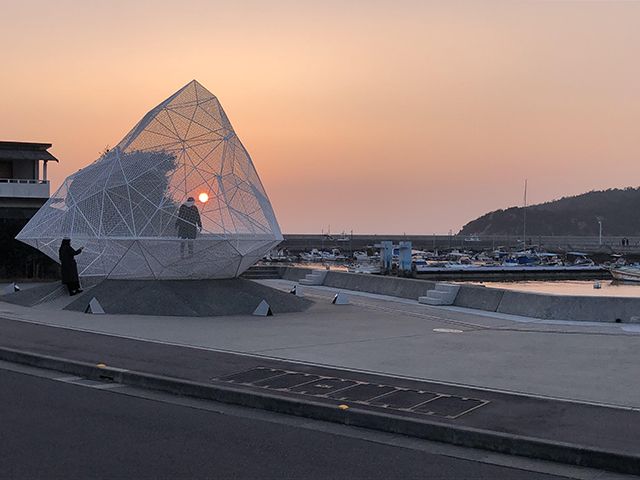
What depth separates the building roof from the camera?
4744 centimetres

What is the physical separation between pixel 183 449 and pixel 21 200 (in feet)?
132

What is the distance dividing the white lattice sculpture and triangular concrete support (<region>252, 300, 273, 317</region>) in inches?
65.7

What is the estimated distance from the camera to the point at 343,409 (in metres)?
9.00

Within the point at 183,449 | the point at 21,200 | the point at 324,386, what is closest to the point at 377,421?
the point at 324,386

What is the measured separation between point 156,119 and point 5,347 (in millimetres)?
9266

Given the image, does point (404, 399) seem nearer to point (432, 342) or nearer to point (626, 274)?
point (432, 342)

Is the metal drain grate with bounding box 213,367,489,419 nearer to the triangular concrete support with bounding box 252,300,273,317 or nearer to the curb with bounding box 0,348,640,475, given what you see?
the curb with bounding box 0,348,640,475

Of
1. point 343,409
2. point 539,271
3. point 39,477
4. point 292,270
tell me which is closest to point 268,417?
point 343,409

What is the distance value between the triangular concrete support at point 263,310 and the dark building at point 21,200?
16.4m

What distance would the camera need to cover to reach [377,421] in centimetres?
869

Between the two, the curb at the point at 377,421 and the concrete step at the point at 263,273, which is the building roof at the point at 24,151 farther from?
the curb at the point at 377,421

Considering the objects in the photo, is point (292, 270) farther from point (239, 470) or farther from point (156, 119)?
point (239, 470)

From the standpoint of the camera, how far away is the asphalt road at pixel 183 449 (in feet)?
22.9

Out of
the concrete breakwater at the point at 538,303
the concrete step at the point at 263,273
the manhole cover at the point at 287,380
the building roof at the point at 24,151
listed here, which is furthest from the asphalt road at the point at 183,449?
the building roof at the point at 24,151
